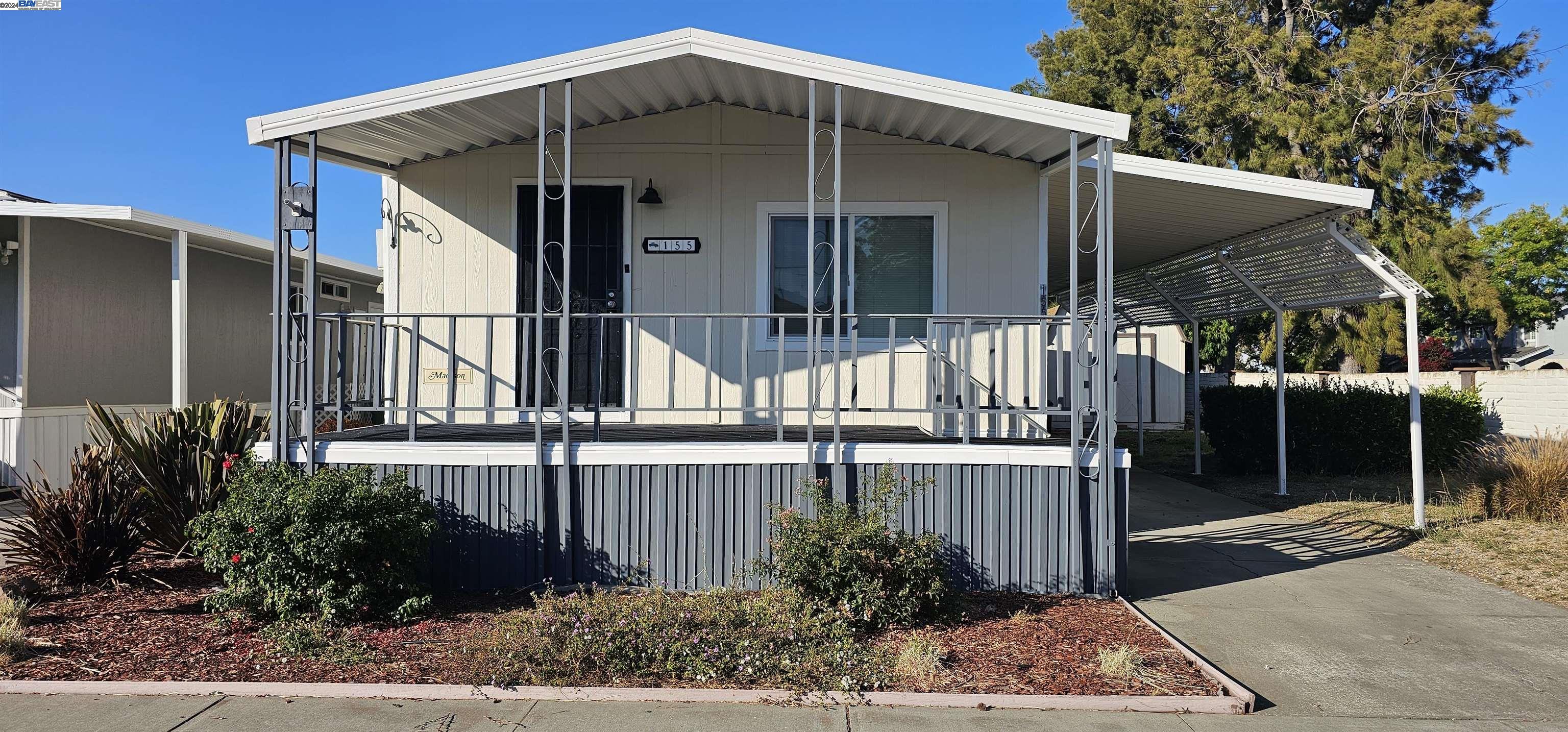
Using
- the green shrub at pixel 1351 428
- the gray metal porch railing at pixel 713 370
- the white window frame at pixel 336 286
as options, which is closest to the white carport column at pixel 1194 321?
the green shrub at pixel 1351 428

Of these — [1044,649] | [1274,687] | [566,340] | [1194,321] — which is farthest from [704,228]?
[1194,321]

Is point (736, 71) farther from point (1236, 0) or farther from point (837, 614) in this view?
point (1236, 0)

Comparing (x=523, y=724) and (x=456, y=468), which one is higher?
(x=456, y=468)

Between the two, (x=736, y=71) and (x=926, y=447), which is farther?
(x=736, y=71)

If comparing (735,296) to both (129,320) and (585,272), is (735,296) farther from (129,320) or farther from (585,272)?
(129,320)

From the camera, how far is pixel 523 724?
159 inches

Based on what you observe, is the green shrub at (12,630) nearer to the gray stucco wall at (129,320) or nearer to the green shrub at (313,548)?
the green shrub at (313,548)

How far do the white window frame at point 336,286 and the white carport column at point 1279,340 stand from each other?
11277 mm

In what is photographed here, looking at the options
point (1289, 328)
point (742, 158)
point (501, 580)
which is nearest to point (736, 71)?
point (742, 158)

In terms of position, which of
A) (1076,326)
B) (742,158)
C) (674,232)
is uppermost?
(742,158)

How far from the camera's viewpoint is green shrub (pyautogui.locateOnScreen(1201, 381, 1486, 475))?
460 inches

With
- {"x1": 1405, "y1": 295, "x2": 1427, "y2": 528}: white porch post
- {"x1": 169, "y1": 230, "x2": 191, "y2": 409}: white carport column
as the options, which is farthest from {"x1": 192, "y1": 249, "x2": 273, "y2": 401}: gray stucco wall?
{"x1": 1405, "y1": 295, "x2": 1427, "y2": 528}: white porch post

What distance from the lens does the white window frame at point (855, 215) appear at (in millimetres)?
7820

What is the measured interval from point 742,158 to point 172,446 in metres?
4.60
